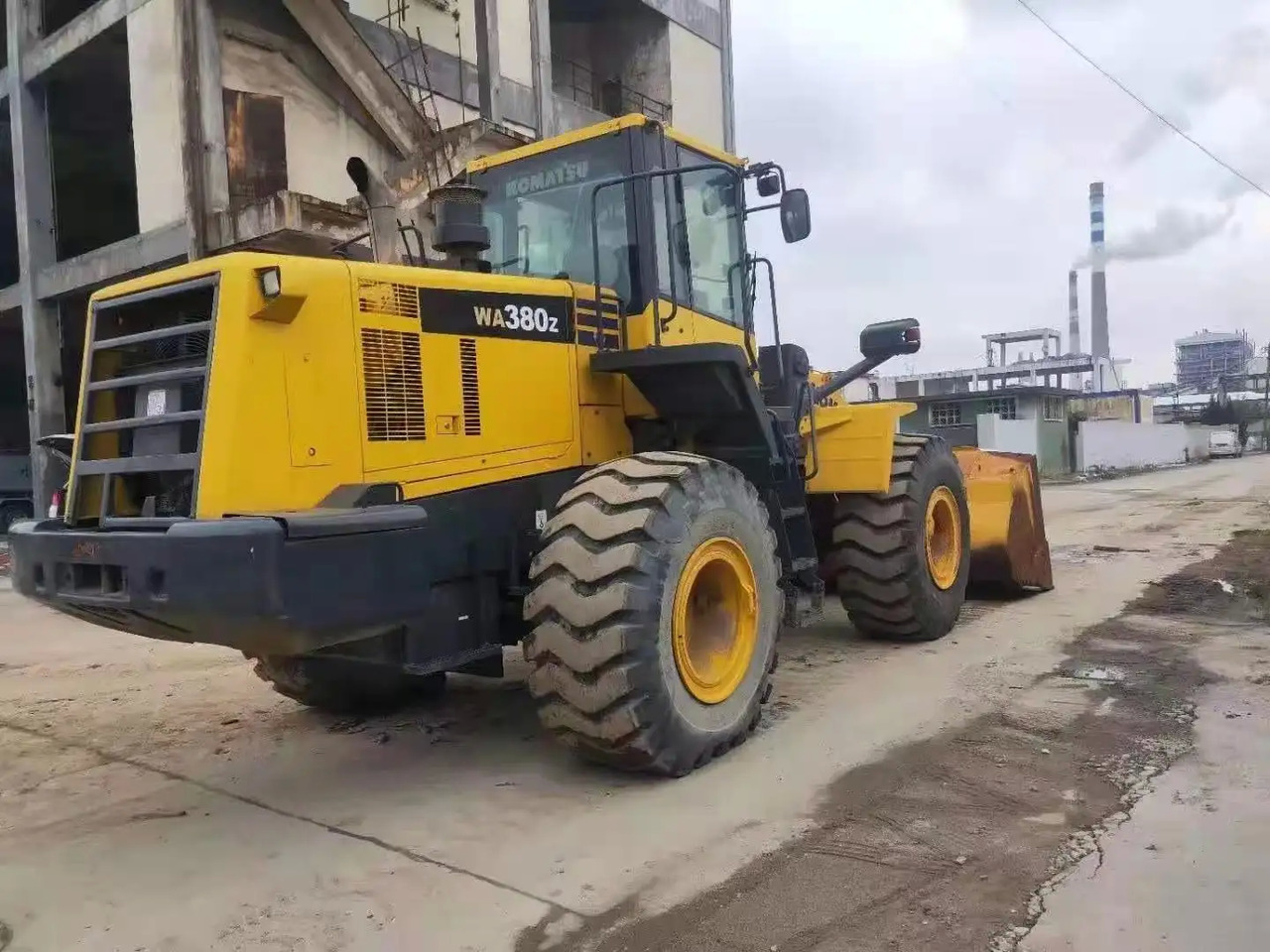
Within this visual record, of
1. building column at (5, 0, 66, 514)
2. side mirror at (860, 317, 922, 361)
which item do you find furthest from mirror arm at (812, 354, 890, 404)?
building column at (5, 0, 66, 514)

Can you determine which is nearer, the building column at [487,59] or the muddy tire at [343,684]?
the muddy tire at [343,684]

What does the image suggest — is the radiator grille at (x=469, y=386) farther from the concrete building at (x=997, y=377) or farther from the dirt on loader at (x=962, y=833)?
the concrete building at (x=997, y=377)

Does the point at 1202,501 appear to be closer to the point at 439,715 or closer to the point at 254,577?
the point at 439,715

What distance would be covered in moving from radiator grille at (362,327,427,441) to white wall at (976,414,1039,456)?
101 ft

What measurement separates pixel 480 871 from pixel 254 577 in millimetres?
1280

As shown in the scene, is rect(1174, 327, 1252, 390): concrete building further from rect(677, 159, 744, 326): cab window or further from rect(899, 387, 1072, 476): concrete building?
rect(677, 159, 744, 326): cab window

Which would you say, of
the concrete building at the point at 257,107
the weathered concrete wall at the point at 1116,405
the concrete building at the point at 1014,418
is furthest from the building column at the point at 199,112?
the weathered concrete wall at the point at 1116,405

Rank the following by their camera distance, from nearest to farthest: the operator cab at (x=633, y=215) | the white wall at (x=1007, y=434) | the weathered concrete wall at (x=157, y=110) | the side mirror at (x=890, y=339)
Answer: the operator cab at (x=633, y=215)
the side mirror at (x=890, y=339)
the weathered concrete wall at (x=157, y=110)
the white wall at (x=1007, y=434)

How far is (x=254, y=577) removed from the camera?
11.1 feet

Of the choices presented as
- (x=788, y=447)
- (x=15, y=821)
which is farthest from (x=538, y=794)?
(x=788, y=447)

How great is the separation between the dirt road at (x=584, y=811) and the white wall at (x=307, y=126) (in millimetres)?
10274

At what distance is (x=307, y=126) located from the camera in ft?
50.4

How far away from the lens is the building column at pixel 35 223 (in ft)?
59.0

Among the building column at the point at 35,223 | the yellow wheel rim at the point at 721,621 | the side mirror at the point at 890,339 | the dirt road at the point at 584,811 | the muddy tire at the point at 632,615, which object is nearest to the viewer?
the dirt road at the point at 584,811
